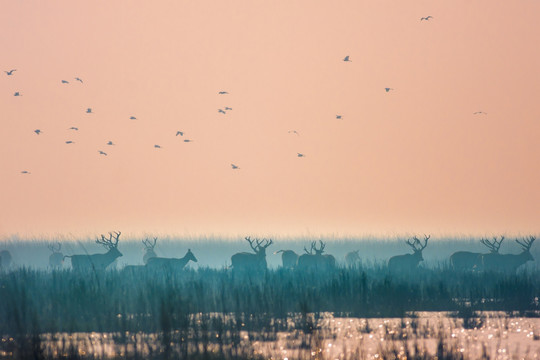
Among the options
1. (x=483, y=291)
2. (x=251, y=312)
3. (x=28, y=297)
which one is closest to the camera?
(x=251, y=312)

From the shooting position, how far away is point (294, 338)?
16594 millimetres

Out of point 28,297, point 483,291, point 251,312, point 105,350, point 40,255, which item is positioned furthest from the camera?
point 40,255

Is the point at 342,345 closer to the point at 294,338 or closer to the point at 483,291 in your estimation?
the point at 294,338

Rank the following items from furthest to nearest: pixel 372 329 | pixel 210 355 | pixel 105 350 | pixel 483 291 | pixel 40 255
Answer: pixel 40 255, pixel 483 291, pixel 372 329, pixel 105 350, pixel 210 355

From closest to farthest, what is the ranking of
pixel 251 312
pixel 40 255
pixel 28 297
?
pixel 251 312 < pixel 28 297 < pixel 40 255

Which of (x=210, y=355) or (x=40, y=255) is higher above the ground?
(x=40, y=255)

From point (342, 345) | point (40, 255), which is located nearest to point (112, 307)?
point (342, 345)

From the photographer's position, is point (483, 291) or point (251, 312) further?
point (483, 291)

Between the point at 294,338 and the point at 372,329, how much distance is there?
2150 mm

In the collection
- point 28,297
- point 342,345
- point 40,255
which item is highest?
point 40,255

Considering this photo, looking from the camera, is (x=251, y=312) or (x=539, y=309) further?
(x=539, y=309)

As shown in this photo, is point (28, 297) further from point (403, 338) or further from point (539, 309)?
point (539, 309)

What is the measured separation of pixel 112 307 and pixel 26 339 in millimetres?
5293

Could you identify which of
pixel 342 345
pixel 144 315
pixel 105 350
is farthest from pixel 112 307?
pixel 342 345
